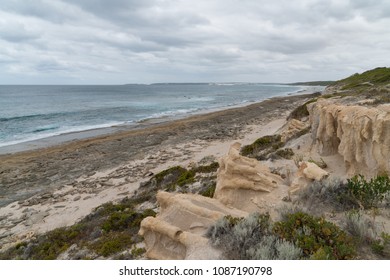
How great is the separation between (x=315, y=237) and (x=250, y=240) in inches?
39.3

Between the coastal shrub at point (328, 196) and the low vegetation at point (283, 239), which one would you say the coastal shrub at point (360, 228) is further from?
the coastal shrub at point (328, 196)

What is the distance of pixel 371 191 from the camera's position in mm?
6207

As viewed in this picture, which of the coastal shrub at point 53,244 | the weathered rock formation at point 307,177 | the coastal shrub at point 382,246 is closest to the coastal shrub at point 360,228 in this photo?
the coastal shrub at point 382,246

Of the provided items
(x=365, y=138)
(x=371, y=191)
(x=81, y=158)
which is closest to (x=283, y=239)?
(x=371, y=191)

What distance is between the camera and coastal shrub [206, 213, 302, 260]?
4238 millimetres

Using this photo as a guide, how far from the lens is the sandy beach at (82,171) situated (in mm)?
12383

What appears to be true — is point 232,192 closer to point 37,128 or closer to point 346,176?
point 346,176

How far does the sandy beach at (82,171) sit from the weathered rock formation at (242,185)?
6.68 meters

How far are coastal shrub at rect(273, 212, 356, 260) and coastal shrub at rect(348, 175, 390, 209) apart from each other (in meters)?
1.89

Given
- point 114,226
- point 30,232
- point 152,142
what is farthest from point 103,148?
point 114,226

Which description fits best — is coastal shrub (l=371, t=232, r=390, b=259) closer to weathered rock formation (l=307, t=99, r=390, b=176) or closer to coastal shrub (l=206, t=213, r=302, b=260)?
coastal shrub (l=206, t=213, r=302, b=260)

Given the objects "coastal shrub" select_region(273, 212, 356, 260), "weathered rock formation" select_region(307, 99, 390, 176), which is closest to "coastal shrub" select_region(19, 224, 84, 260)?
"coastal shrub" select_region(273, 212, 356, 260)

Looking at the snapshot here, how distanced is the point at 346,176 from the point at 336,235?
182 inches

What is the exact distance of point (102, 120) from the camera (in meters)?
45.8
